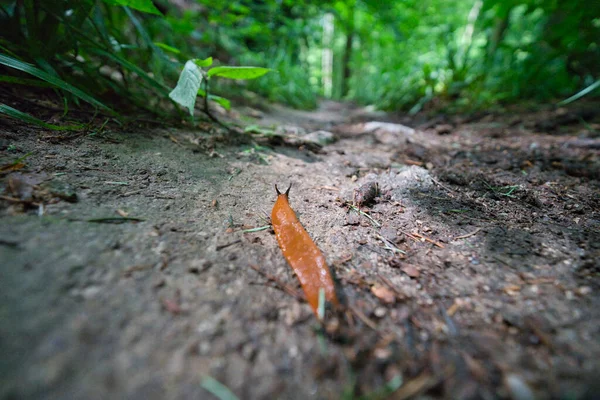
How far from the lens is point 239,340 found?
577mm

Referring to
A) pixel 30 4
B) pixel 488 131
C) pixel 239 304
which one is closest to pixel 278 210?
pixel 239 304

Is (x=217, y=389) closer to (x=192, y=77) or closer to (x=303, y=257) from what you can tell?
(x=303, y=257)

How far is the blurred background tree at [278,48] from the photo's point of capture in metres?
1.41

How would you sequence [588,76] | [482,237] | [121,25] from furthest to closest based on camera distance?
[588,76]
[121,25]
[482,237]

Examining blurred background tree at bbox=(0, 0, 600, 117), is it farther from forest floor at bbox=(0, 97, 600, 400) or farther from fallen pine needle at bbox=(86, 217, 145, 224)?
fallen pine needle at bbox=(86, 217, 145, 224)

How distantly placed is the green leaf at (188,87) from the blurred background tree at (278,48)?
382 mm

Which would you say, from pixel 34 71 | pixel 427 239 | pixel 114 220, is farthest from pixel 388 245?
pixel 34 71

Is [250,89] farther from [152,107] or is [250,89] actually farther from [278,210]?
[278,210]

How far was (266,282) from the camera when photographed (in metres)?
0.75

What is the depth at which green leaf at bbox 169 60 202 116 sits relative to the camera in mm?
1142

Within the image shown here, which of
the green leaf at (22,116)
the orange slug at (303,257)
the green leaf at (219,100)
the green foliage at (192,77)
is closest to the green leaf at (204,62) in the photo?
the green foliage at (192,77)

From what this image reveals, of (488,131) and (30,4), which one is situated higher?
(30,4)

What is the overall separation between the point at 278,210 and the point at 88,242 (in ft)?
1.95

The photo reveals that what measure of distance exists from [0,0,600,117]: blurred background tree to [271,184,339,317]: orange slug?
1.19 metres
